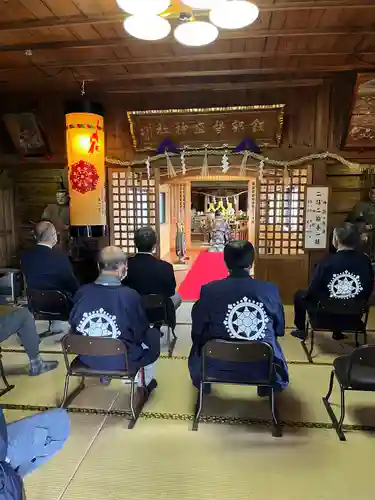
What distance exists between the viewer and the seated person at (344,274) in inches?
134

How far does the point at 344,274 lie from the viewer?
11.3 ft

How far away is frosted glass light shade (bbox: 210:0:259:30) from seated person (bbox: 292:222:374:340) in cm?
192

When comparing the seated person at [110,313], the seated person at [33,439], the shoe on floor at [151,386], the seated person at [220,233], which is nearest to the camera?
the seated person at [33,439]

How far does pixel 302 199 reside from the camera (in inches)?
212

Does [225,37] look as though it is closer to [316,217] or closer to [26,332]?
[316,217]

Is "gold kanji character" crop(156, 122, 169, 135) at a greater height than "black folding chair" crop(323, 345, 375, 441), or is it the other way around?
"gold kanji character" crop(156, 122, 169, 135)

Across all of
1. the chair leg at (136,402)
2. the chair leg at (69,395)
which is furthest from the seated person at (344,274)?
the chair leg at (69,395)

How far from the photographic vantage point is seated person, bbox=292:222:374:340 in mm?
3410

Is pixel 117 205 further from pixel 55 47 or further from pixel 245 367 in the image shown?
pixel 245 367

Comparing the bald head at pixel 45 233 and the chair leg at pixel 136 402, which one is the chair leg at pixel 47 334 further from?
the chair leg at pixel 136 402

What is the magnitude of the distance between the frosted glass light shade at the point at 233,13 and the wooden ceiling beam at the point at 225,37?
3.32 ft

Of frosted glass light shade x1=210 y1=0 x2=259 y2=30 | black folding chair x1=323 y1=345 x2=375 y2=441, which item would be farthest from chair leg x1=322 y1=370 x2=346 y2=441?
frosted glass light shade x1=210 y1=0 x2=259 y2=30

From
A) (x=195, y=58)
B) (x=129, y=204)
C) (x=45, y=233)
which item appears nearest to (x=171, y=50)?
(x=195, y=58)

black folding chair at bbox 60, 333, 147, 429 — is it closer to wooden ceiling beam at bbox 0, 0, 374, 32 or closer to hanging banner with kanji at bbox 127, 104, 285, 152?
wooden ceiling beam at bbox 0, 0, 374, 32
